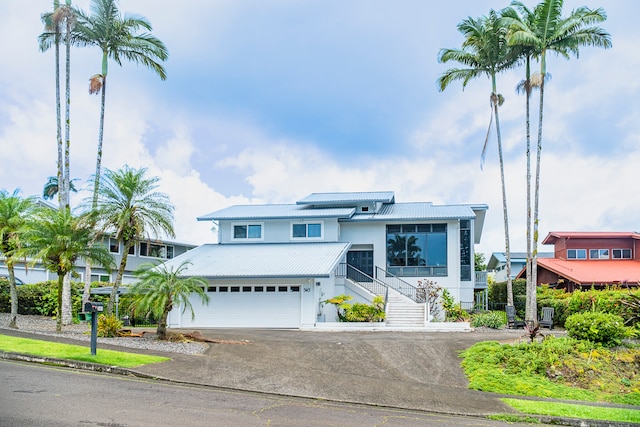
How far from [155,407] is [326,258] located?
19.0 m

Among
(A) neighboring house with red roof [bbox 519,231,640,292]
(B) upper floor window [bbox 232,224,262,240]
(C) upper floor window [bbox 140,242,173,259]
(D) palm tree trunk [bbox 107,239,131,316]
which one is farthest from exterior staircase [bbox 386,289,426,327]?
(C) upper floor window [bbox 140,242,173,259]

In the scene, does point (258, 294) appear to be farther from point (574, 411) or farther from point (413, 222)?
point (574, 411)

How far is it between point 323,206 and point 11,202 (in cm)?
1802

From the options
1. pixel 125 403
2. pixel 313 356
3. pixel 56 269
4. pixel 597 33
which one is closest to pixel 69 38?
pixel 56 269

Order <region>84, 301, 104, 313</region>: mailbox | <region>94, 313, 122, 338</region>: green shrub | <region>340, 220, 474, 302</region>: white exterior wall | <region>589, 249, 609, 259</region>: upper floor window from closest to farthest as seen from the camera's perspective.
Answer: <region>84, 301, 104, 313</region>: mailbox < <region>94, 313, 122, 338</region>: green shrub < <region>340, 220, 474, 302</region>: white exterior wall < <region>589, 249, 609, 259</region>: upper floor window

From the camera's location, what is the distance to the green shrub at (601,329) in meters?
17.9

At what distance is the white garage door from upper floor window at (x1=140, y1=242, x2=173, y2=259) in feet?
52.8

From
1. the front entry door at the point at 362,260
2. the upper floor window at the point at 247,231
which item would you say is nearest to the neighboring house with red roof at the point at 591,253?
the front entry door at the point at 362,260

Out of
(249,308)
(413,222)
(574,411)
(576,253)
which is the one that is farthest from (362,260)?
(574,411)

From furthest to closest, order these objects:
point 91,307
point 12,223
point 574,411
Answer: point 12,223 < point 91,307 < point 574,411

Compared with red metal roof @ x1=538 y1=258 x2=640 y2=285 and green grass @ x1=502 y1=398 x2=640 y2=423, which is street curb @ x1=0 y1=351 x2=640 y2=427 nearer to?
green grass @ x1=502 y1=398 x2=640 y2=423

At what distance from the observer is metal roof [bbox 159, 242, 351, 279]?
88.9 ft

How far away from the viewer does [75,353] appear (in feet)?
51.5

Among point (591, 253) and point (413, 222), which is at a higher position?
point (413, 222)
